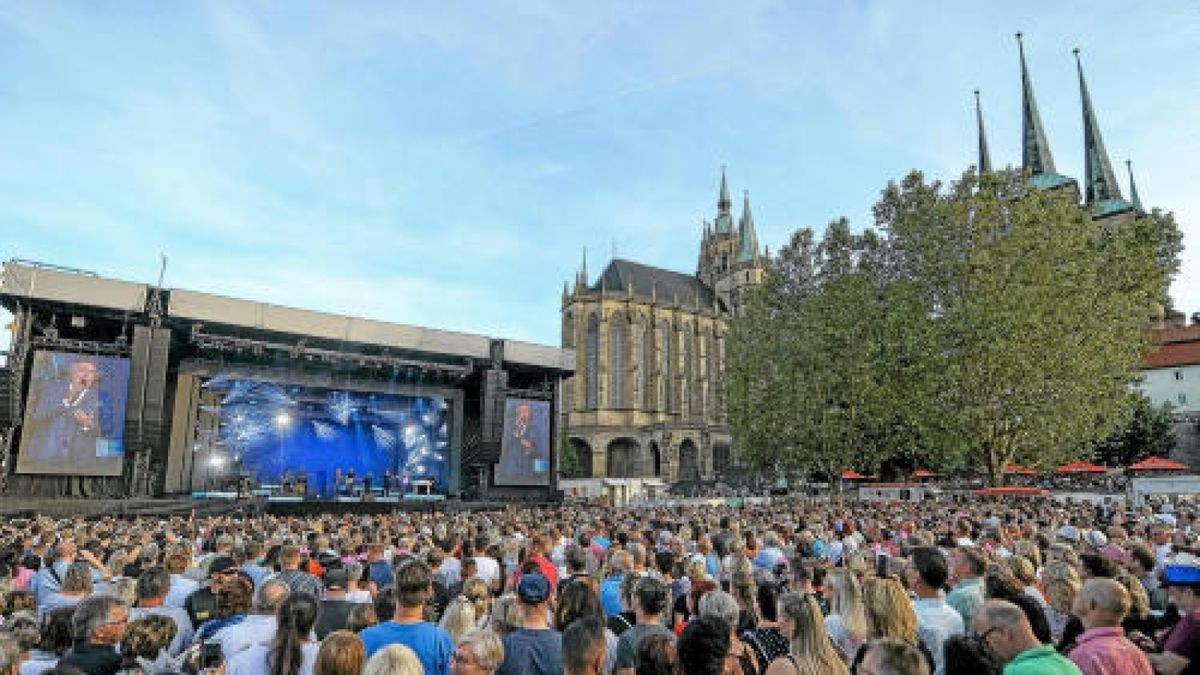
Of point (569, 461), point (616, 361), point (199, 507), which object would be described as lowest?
point (199, 507)

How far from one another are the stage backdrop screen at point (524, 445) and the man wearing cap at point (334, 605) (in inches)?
974

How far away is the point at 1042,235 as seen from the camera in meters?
24.3

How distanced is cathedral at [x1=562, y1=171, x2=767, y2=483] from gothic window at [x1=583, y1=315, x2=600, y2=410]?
0.29 ft

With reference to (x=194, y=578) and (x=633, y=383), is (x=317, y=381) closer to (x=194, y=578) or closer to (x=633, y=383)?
(x=194, y=578)

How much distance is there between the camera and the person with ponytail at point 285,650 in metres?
3.43

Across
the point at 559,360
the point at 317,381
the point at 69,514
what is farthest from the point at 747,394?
the point at 69,514

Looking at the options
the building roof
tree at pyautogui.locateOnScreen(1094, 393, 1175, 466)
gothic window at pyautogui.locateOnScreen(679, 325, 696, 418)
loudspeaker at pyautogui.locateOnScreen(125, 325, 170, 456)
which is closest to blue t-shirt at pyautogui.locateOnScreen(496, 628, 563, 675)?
loudspeaker at pyautogui.locateOnScreen(125, 325, 170, 456)

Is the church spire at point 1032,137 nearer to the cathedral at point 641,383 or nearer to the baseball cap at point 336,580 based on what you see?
the cathedral at point 641,383

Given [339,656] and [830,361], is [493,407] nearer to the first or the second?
[830,361]

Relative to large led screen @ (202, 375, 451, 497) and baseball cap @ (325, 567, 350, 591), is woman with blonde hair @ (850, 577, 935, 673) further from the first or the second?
large led screen @ (202, 375, 451, 497)

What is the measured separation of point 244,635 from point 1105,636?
413 centimetres

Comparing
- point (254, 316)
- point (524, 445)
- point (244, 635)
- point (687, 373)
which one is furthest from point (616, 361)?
point (244, 635)

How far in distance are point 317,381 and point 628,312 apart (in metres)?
40.5

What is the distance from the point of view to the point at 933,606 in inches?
171
